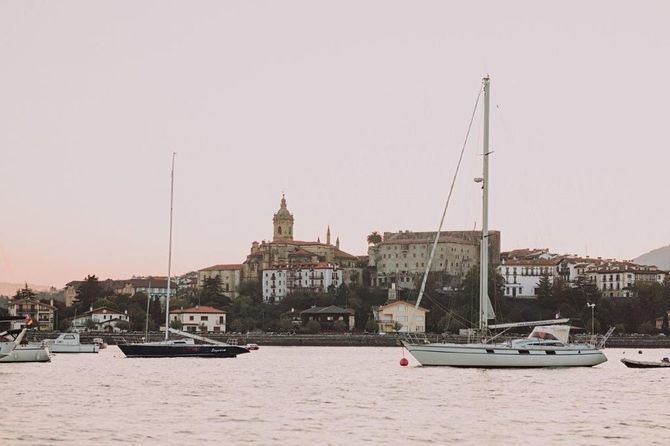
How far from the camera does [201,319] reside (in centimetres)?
16425

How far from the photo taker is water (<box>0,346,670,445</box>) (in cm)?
3394

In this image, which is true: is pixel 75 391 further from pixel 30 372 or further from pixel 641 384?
pixel 641 384

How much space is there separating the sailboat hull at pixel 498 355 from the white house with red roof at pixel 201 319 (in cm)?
9833

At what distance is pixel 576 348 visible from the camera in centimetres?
6725

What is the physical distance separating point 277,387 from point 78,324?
119 m

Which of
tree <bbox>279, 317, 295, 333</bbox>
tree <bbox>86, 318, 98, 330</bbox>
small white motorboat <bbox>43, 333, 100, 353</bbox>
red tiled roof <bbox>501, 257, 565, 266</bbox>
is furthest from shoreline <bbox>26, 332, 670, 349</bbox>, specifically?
red tiled roof <bbox>501, 257, 565, 266</bbox>

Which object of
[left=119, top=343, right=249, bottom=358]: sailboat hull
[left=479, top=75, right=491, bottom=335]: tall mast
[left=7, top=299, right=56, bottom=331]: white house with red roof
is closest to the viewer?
[left=479, top=75, right=491, bottom=335]: tall mast

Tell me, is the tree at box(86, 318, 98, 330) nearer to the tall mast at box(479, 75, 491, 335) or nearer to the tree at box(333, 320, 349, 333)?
the tree at box(333, 320, 349, 333)

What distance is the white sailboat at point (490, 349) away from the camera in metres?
63.4

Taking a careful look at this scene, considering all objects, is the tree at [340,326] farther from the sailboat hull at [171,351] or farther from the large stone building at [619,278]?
the sailboat hull at [171,351]

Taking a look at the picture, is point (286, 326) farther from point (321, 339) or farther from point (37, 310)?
point (37, 310)

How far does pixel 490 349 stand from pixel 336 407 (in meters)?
21.6

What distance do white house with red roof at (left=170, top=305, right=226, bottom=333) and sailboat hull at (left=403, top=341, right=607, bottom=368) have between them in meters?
98.3

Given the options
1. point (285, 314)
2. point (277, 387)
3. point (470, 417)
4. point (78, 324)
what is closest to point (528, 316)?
point (285, 314)
